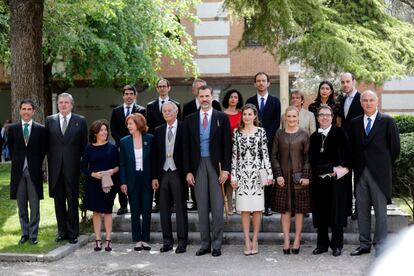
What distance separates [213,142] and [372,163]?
2073 mm

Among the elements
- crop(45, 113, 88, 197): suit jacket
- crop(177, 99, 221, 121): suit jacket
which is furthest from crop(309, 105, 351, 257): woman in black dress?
crop(45, 113, 88, 197): suit jacket

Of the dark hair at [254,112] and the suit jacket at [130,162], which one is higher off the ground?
the dark hair at [254,112]

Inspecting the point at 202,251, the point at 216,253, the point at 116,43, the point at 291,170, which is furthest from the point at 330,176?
the point at 116,43

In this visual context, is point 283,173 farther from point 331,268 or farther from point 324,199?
point 331,268

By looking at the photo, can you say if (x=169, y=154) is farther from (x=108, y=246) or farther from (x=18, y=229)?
(x=18, y=229)

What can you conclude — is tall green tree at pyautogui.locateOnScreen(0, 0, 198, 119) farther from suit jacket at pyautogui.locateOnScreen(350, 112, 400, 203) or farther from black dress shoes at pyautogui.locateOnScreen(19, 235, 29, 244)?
suit jacket at pyautogui.locateOnScreen(350, 112, 400, 203)

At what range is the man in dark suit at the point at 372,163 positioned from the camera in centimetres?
796

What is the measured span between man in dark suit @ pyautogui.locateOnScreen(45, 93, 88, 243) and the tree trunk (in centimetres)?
270

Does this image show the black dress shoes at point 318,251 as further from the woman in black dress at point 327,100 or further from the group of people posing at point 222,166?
the woman in black dress at point 327,100

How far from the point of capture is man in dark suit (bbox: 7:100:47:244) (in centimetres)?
849

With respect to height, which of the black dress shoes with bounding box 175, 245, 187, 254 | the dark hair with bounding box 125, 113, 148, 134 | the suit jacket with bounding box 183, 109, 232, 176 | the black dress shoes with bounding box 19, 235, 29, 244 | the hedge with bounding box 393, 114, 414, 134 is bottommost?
the black dress shoes with bounding box 175, 245, 187, 254

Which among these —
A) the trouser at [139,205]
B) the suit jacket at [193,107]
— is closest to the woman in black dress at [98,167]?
the trouser at [139,205]

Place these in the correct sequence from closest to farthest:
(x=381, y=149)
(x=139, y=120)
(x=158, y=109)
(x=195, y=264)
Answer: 1. (x=195, y=264)
2. (x=381, y=149)
3. (x=139, y=120)
4. (x=158, y=109)

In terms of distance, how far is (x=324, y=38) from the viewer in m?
10.5
